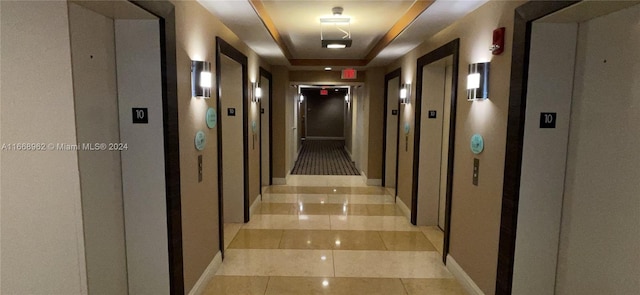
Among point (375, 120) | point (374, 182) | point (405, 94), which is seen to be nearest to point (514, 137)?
point (405, 94)

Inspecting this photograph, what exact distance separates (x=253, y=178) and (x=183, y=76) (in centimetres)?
311

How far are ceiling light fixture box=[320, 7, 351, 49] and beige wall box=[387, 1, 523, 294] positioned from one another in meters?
1.12

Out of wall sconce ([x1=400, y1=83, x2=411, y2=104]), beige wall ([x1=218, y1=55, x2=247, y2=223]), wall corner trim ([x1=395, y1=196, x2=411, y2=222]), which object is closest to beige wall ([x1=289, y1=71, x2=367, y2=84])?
wall sconce ([x1=400, y1=83, x2=411, y2=104])

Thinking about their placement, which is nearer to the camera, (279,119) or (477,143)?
(477,143)

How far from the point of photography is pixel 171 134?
242cm

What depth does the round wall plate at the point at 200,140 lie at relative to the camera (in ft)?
9.48

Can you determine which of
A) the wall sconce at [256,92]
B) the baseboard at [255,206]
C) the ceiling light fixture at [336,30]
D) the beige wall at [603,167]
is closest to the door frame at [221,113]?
the baseboard at [255,206]

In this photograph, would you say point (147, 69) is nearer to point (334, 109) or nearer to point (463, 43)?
point (463, 43)

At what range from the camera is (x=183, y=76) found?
2609mm

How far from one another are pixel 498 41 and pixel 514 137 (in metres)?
0.71

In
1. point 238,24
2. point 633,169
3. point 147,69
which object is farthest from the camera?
point 238,24

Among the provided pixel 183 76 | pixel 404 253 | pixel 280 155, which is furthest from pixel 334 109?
pixel 183 76

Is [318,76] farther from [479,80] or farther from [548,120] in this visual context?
[548,120]

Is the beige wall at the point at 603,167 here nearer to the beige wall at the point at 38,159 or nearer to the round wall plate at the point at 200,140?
the round wall plate at the point at 200,140
